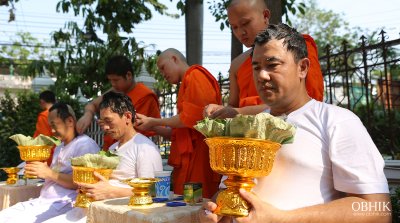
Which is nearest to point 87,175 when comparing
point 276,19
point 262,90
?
point 262,90

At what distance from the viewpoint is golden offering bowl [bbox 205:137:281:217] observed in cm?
137

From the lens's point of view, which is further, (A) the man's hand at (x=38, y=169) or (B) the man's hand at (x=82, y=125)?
(B) the man's hand at (x=82, y=125)

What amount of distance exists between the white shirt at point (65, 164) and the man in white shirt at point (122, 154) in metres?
0.57

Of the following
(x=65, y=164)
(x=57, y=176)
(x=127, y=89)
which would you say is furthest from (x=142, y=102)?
(x=57, y=176)

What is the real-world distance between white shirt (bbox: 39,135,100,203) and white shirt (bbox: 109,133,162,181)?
817 mm

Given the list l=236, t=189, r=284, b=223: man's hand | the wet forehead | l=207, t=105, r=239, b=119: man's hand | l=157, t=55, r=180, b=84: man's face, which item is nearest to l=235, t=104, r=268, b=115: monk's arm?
l=207, t=105, r=239, b=119: man's hand

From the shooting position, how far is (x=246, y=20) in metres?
2.45

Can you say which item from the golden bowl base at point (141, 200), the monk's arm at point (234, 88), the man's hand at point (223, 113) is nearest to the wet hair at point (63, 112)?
the monk's arm at point (234, 88)

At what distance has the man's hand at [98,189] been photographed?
2398mm

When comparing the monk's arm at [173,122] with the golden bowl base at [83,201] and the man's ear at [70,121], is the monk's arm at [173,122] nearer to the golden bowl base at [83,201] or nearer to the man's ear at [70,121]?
the golden bowl base at [83,201]

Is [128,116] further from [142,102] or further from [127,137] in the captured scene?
[142,102]

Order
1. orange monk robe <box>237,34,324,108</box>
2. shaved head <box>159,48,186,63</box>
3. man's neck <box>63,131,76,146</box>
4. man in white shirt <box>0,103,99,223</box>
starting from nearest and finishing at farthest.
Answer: orange monk robe <box>237,34,324,108</box>, man in white shirt <box>0,103,99,223</box>, shaved head <box>159,48,186,63</box>, man's neck <box>63,131,76,146</box>

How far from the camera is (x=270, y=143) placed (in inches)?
54.5

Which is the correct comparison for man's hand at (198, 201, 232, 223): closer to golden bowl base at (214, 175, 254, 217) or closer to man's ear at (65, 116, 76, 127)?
golden bowl base at (214, 175, 254, 217)
